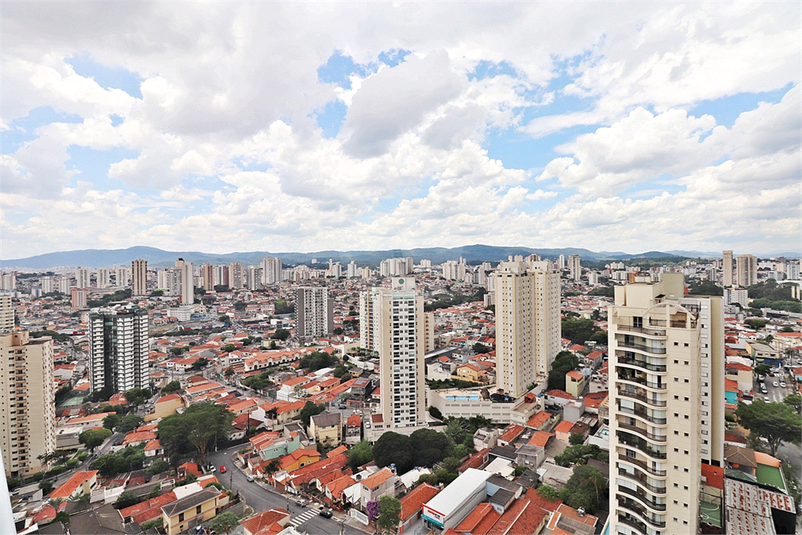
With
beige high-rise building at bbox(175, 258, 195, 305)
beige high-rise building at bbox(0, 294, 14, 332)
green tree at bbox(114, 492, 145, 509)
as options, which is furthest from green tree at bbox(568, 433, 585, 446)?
beige high-rise building at bbox(175, 258, 195, 305)

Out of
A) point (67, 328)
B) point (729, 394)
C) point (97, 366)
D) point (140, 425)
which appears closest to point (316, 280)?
point (67, 328)

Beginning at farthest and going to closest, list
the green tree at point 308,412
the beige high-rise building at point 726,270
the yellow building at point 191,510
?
the beige high-rise building at point 726,270 → the green tree at point 308,412 → the yellow building at point 191,510

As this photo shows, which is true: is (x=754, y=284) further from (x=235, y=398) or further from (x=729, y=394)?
(x=235, y=398)

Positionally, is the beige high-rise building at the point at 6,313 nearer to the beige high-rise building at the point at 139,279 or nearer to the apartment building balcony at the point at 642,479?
the beige high-rise building at the point at 139,279

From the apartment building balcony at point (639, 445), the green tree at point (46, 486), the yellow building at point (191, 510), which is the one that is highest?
the apartment building balcony at point (639, 445)

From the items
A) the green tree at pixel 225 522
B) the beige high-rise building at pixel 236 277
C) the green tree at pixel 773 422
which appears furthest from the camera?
the beige high-rise building at pixel 236 277

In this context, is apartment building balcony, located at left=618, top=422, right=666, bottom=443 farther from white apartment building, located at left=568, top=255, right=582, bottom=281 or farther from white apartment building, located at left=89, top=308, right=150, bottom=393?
white apartment building, located at left=568, top=255, right=582, bottom=281

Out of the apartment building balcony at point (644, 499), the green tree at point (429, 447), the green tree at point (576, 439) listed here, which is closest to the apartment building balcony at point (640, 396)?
the apartment building balcony at point (644, 499)
